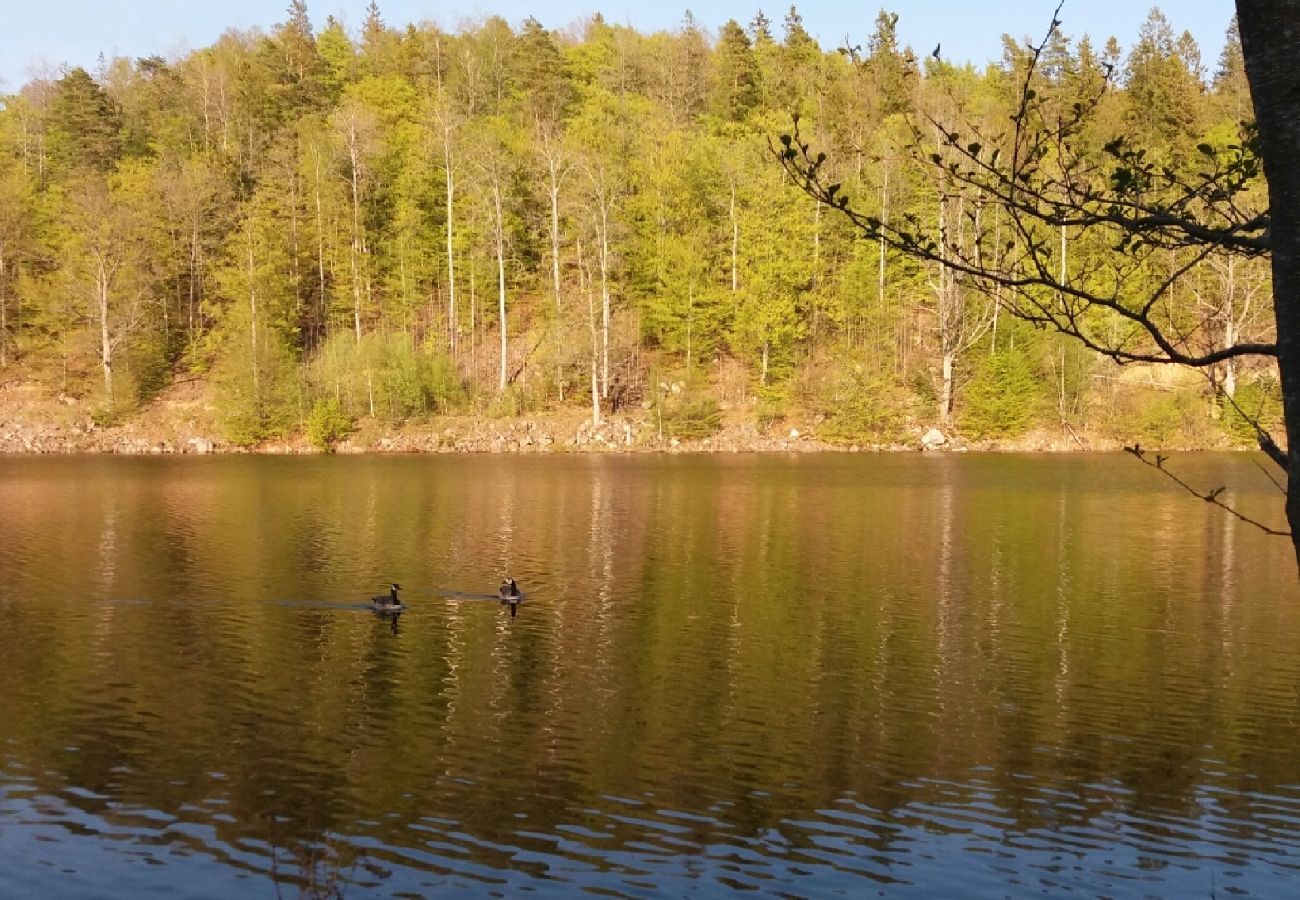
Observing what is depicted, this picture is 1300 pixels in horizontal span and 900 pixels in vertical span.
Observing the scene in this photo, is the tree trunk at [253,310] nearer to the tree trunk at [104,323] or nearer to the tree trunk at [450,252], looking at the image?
the tree trunk at [104,323]

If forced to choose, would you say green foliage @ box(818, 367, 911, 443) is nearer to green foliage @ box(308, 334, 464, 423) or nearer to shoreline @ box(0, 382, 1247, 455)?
shoreline @ box(0, 382, 1247, 455)

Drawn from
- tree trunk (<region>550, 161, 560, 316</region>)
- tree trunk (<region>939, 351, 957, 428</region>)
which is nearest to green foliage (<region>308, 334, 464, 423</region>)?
tree trunk (<region>550, 161, 560, 316</region>)

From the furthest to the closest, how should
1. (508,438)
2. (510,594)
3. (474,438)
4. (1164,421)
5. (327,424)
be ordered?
(474,438) < (327,424) < (508,438) < (1164,421) < (510,594)

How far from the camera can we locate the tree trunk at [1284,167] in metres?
4.34

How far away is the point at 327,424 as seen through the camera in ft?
251

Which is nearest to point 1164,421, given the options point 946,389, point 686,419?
point 946,389

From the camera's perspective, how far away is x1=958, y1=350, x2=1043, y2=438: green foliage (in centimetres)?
7588

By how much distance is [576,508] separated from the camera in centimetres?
4541

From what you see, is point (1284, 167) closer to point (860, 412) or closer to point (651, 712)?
point (651, 712)

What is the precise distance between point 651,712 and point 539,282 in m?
73.2

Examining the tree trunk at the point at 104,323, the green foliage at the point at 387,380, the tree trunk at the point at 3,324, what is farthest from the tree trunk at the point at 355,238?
the tree trunk at the point at 3,324

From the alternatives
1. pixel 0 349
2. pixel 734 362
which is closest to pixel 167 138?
pixel 0 349

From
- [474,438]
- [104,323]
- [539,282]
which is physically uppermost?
[539,282]

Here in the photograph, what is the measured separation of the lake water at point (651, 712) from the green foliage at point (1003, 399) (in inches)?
1473
